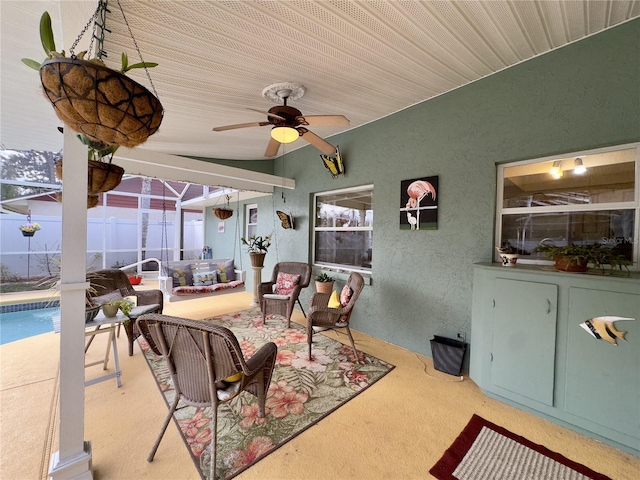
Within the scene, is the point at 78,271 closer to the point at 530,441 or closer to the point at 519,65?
the point at 530,441

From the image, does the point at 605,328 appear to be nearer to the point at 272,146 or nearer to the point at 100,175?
the point at 272,146

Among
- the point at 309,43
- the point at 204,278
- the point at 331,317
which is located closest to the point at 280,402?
the point at 331,317

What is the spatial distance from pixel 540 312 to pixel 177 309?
5.18m

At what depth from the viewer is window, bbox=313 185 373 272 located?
369cm

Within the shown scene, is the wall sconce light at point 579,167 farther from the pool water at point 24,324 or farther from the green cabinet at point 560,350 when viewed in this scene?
the pool water at point 24,324

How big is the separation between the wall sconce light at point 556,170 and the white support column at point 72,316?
139 inches

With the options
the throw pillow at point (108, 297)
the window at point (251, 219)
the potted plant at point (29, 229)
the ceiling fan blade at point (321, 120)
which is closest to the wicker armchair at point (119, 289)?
the throw pillow at point (108, 297)

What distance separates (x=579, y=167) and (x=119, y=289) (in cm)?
507

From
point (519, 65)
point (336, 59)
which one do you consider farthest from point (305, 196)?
point (519, 65)

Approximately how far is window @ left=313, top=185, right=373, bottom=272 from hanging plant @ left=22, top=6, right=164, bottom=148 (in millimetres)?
2982

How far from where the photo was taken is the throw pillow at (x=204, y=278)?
4660mm

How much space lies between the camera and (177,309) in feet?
15.0

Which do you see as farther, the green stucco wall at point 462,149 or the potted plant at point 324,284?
the potted plant at point 324,284

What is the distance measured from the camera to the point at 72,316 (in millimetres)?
1316
